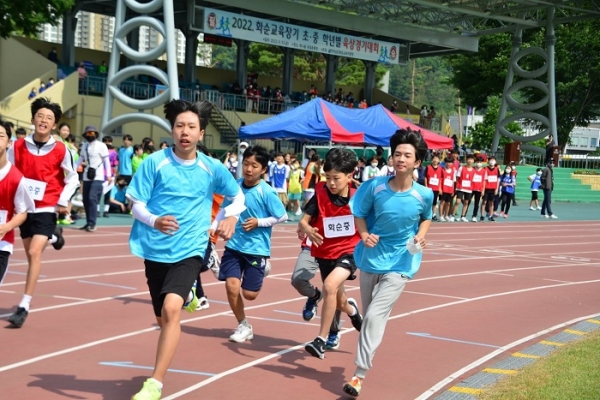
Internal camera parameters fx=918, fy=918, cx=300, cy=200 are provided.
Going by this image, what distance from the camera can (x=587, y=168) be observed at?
48.8 meters

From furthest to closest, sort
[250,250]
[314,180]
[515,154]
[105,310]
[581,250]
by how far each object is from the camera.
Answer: [515,154] < [314,180] < [581,250] < [105,310] < [250,250]

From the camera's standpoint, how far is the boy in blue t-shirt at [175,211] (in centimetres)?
601

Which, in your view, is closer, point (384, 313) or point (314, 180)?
point (384, 313)

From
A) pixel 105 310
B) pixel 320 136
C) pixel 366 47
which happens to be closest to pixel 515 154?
pixel 366 47

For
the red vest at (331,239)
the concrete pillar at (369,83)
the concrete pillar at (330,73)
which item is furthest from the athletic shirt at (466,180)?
the concrete pillar at (369,83)

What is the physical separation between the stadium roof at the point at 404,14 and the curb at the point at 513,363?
29471mm

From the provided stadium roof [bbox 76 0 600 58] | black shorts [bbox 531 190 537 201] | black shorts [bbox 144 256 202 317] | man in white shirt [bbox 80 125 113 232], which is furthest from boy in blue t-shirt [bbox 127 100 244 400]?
stadium roof [bbox 76 0 600 58]

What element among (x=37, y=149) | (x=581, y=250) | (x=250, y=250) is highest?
(x=37, y=149)

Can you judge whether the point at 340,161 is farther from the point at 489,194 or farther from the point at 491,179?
the point at 489,194

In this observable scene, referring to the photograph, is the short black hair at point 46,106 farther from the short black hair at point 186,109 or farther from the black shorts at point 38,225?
the short black hair at point 186,109

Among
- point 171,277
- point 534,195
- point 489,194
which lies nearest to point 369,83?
point 534,195

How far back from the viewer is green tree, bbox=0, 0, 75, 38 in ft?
93.4

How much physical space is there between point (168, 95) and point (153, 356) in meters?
20.8

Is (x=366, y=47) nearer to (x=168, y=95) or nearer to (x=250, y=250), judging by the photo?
(x=168, y=95)
